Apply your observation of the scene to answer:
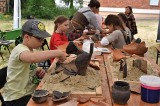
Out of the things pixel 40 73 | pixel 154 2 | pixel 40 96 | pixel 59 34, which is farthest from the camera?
pixel 154 2

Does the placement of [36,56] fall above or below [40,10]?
below

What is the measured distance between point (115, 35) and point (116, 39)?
0.20ft

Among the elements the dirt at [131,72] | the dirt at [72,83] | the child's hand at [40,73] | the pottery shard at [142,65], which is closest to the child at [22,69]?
the child's hand at [40,73]

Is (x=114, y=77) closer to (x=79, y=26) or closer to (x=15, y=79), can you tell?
(x=15, y=79)

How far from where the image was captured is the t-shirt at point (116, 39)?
4.10 m

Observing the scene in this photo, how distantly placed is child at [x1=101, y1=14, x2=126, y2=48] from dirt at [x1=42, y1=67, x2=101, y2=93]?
1.71 meters

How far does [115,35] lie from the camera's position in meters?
4.11

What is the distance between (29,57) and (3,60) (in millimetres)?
4744

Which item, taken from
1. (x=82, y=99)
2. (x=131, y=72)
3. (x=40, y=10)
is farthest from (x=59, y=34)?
(x=40, y=10)

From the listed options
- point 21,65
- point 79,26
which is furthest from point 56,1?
point 21,65

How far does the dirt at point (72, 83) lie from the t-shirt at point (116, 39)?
5.64 feet

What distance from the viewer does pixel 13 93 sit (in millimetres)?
2570

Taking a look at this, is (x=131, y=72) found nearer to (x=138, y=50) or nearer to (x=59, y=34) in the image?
(x=138, y=50)

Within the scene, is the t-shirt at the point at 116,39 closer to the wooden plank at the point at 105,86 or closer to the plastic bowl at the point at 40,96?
the wooden plank at the point at 105,86
